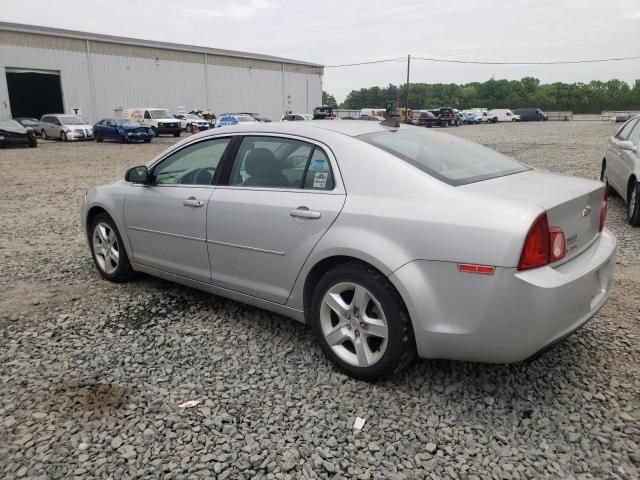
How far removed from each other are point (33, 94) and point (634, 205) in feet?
148

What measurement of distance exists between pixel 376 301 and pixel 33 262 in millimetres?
4631

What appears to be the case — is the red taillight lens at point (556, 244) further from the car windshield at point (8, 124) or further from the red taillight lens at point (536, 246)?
the car windshield at point (8, 124)

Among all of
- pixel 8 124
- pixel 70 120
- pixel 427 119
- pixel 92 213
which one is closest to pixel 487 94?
pixel 427 119

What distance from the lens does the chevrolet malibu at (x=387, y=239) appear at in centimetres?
265

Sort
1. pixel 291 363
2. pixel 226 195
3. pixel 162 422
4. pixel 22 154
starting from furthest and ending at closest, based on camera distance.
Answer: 1. pixel 22 154
2. pixel 226 195
3. pixel 291 363
4. pixel 162 422

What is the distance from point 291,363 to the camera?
3.50 meters

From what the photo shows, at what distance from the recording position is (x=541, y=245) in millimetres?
2646

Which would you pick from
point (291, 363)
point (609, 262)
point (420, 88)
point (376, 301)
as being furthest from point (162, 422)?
point (420, 88)

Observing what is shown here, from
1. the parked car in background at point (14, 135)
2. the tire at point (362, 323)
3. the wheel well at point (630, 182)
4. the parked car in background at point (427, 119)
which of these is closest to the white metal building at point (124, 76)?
the parked car in background at point (14, 135)

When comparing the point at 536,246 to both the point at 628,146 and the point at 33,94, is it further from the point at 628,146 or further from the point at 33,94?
the point at 33,94

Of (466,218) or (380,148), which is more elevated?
(380,148)

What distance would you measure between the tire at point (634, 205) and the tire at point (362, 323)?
538cm

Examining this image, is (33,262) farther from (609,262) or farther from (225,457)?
(609,262)

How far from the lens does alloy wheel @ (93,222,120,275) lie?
4961 mm
